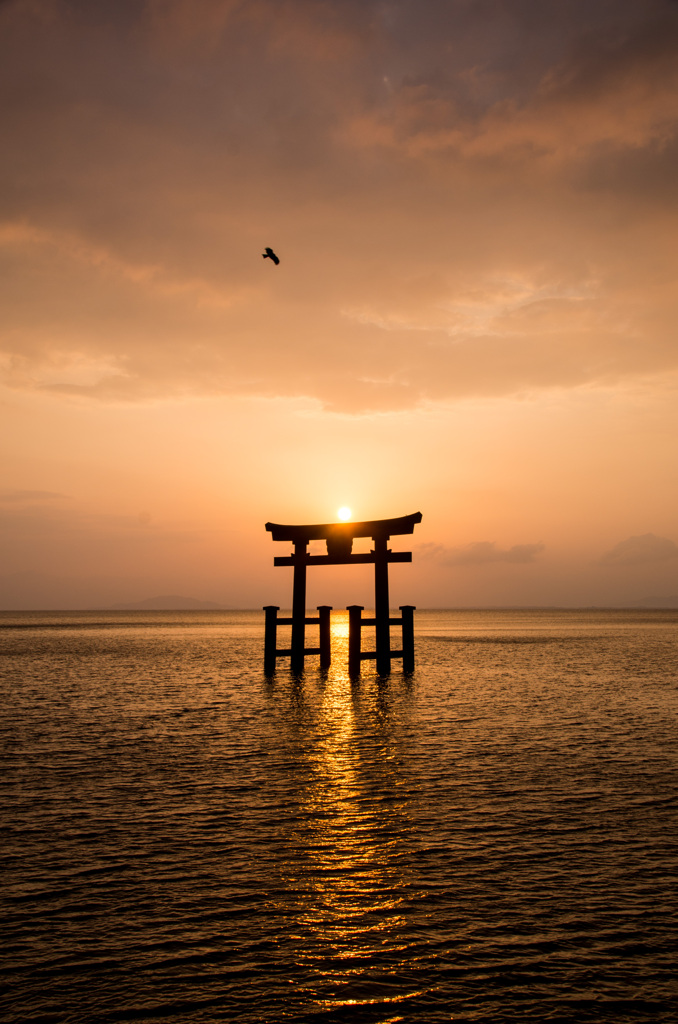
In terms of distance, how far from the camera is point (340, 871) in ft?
22.4

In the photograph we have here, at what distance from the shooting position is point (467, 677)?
27.0 m

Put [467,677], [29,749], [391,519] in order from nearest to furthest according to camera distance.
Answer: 1. [29,749]
2. [391,519]
3. [467,677]

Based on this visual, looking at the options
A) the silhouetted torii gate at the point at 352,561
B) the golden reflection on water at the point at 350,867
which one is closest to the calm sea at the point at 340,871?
the golden reflection on water at the point at 350,867

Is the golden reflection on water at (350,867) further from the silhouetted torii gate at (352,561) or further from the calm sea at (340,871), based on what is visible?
the silhouetted torii gate at (352,561)

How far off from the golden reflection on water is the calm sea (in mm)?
25

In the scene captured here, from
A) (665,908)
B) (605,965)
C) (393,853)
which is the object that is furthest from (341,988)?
(665,908)

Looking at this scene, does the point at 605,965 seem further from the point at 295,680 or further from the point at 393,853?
the point at 295,680

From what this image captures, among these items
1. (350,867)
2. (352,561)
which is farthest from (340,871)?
(352,561)

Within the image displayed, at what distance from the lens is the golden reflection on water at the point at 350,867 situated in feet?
16.3

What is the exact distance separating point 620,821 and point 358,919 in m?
4.33

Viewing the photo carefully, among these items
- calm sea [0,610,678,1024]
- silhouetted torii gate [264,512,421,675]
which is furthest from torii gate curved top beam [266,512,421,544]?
calm sea [0,610,678,1024]

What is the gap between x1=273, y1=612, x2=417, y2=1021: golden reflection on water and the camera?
4.95 metres

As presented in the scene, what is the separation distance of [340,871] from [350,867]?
0.15 meters

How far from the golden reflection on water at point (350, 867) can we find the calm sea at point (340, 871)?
A: 0.08 feet
